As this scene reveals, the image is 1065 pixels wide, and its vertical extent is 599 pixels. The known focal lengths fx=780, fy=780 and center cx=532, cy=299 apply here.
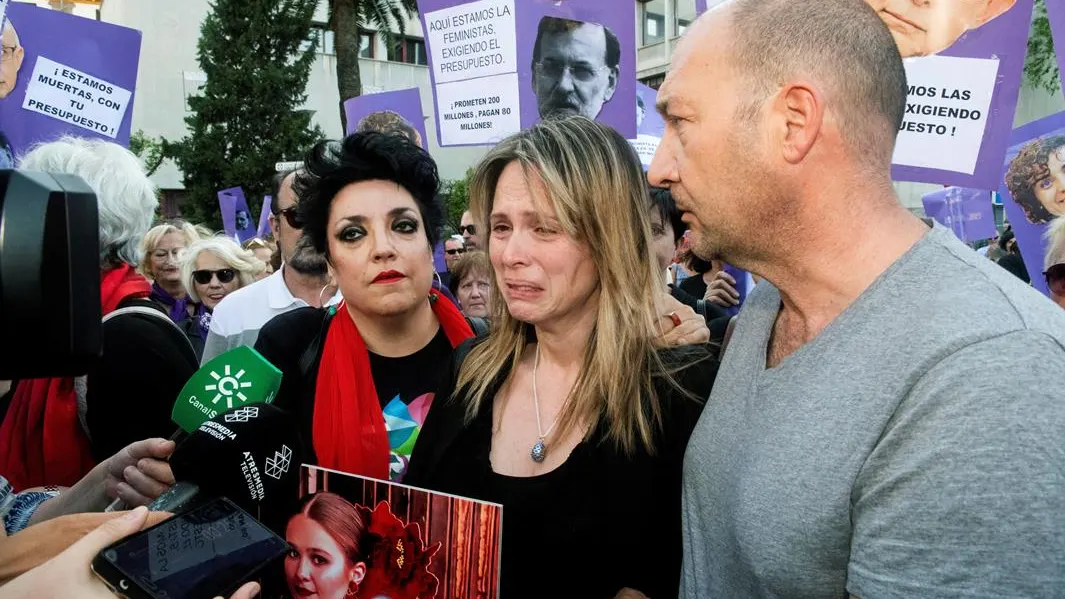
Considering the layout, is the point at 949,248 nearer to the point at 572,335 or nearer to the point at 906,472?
the point at 906,472

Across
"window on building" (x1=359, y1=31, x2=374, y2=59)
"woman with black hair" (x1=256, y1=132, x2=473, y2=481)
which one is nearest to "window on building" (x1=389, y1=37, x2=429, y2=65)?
"window on building" (x1=359, y1=31, x2=374, y2=59)

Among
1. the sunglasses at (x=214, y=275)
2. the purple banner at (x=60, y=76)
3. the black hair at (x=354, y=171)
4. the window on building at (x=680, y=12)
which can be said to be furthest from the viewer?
the window on building at (x=680, y=12)

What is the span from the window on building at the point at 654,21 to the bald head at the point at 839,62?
35846 millimetres

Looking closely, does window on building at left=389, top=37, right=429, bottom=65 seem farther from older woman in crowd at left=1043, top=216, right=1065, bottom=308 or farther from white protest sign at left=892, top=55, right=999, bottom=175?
older woman in crowd at left=1043, top=216, right=1065, bottom=308

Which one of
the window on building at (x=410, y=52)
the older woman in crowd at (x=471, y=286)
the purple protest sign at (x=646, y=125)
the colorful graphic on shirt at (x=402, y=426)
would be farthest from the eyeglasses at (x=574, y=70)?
the window on building at (x=410, y=52)

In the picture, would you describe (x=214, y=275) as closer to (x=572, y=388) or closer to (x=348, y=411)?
(x=348, y=411)

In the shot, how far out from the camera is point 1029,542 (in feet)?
3.43

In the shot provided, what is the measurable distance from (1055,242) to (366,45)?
32567 millimetres

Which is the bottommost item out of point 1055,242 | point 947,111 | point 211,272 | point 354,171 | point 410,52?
point 211,272

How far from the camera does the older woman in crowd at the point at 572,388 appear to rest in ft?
5.99

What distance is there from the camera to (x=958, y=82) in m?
3.01

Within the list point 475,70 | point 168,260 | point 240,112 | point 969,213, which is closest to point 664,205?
point 475,70

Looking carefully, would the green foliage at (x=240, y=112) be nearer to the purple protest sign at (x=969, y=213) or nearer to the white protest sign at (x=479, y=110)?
the purple protest sign at (x=969, y=213)

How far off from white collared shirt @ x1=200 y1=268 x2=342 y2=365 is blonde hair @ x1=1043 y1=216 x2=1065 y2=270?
3.06m
